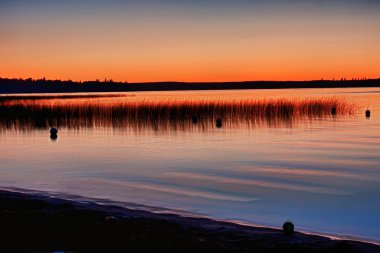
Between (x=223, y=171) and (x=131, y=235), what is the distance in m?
8.80

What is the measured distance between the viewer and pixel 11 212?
8617mm

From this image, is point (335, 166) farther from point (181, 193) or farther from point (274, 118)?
point (274, 118)

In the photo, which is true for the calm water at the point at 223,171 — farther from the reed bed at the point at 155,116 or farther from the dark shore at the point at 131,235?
the reed bed at the point at 155,116

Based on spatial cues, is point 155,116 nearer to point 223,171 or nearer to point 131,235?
point 223,171

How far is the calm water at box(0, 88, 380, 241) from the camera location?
10.8 metres

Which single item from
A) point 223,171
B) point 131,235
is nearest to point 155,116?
point 223,171

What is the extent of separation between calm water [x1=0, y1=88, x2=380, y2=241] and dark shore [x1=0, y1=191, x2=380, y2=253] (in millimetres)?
1760

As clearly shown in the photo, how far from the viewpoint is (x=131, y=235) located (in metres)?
7.35

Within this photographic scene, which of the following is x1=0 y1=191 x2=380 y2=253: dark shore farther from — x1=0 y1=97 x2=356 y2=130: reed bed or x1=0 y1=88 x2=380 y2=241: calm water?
x1=0 y1=97 x2=356 y2=130: reed bed

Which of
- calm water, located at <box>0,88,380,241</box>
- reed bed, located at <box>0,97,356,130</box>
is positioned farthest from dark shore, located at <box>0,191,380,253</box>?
reed bed, located at <box>0,97,356,130</box>

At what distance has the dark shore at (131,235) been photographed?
22.0 ft

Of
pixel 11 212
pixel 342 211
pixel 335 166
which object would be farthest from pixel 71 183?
pixel 335 166

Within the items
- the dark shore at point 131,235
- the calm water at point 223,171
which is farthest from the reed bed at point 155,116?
the dark shore at point 131,235

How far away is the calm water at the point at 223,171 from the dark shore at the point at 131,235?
176 centimetres
